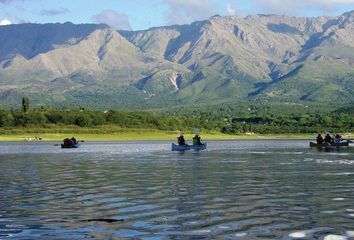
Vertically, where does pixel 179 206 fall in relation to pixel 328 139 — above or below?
below

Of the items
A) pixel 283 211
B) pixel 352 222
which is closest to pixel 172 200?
pixel 283 211

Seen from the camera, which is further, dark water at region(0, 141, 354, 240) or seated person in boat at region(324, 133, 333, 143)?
seated person in boat at region(324, 133, 333, 143)

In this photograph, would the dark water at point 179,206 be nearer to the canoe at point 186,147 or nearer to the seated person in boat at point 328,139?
the canoe at point 186,147

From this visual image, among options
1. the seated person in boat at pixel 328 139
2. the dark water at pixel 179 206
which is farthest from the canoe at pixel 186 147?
the dark water at pixel 179 206

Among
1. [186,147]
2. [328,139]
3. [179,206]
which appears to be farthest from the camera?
[328,139]

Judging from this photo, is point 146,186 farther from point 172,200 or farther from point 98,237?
point 98,237

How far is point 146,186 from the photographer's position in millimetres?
48062

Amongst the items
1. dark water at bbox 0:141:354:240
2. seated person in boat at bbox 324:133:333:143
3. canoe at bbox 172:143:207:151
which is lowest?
dark water at bbox 0:141:354:240

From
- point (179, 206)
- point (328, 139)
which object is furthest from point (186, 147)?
point (179, 206)

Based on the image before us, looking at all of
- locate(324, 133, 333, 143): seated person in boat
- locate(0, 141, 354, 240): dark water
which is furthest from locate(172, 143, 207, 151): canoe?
locate(0, 141, 354, 240): dark water

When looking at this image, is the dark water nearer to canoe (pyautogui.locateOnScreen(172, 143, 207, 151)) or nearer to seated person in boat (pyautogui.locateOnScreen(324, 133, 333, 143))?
canoe (pyautogui.locateOnScreen(172, 143, 207, 151))

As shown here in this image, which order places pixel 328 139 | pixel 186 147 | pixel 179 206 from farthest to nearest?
pixel 328 139
pixel 186 147
pixel 179 206

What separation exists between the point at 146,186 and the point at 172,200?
991cm

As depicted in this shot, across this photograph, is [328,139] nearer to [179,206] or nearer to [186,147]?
[186,147]
